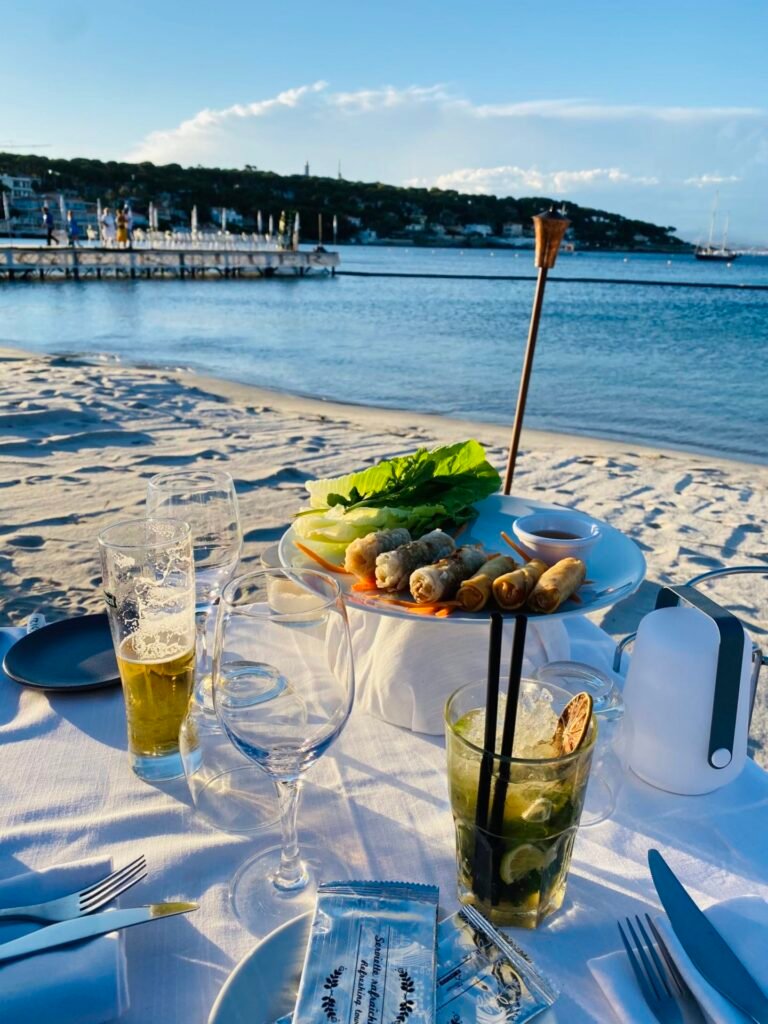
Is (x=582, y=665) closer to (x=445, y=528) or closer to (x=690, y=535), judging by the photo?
(x=445, y=528)

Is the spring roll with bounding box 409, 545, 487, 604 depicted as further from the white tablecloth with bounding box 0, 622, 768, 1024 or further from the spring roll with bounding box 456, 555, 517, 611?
the white tablecloth with bounding box 0, 622, 768, 1024

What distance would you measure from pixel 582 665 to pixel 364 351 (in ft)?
60.3

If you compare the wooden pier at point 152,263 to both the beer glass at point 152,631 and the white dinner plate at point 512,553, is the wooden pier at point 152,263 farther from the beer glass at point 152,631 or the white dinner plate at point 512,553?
the beer glass at point 152,631

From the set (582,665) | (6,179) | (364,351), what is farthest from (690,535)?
(6,179)

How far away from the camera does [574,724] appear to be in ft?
2.93

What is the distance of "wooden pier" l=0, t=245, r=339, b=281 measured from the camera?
3228cm

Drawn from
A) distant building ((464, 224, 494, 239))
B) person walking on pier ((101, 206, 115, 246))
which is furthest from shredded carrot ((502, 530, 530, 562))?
distant building ((464, 224, 494, 239))

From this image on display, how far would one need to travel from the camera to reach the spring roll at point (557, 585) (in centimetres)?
125

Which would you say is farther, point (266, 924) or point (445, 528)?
point (445, 528)

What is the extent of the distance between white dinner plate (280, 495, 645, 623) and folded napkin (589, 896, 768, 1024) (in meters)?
0.49

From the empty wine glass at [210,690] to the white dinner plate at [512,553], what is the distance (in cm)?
15

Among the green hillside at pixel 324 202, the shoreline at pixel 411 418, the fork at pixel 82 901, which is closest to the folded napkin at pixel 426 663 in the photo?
the fork at pixel 82 901

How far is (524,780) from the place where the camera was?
32.9 inches

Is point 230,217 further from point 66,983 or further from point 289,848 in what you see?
point 66,983
